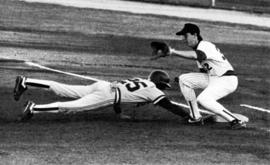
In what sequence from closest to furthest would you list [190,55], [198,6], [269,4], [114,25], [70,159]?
[70,159] < [190,55] < [114,25] < [198,6] < [269,4]

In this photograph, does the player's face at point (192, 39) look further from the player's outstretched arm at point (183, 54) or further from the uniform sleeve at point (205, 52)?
the player's outstretched arm at point (183, 54)

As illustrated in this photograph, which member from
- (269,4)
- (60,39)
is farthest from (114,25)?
(269,4)

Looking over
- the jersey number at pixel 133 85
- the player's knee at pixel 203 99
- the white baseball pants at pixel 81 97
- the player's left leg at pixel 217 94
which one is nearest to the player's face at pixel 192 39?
the player's left leg at pixel 217 94

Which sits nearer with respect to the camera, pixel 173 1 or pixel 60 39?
pixel 60 39

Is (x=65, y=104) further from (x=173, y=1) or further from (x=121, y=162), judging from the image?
(x=173, y=1)

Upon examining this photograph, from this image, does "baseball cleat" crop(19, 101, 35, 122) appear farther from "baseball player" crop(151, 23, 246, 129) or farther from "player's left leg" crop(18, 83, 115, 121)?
"baseball player" crop(151, 23, 246, 129)

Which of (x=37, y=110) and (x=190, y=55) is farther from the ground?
(x=190, y=55)

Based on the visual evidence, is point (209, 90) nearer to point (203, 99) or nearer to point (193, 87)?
point (203, 99)

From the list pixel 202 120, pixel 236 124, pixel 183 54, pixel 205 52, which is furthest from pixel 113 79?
pixel 236 124
